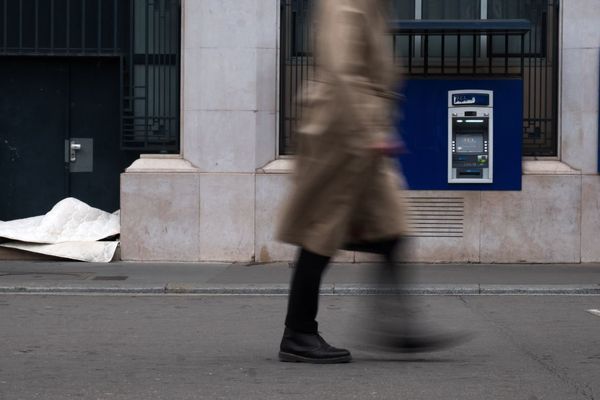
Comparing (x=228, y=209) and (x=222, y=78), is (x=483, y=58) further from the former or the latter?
(x=228, y=209)

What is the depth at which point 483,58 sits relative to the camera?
42.1ft

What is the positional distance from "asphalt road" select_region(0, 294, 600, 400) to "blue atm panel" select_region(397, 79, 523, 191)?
3647mm

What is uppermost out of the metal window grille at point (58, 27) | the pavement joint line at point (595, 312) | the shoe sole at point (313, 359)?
the metal window grille at point (58, 27)

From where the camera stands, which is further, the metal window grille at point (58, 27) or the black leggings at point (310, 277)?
the metal window grille at point (58, 27)

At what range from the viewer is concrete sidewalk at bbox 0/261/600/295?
10188mm

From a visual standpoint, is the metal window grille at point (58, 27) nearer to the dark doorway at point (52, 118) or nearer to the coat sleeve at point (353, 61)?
the dark doorway at point (52, 118)

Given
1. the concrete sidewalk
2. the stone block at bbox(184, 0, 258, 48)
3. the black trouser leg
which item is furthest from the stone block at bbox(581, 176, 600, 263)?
the black trouser leg

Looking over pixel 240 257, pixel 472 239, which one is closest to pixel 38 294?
pixel 240 257

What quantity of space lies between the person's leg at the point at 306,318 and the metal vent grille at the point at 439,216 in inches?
280

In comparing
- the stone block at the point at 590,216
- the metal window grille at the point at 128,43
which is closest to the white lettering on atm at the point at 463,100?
the stone block at the point at 590,216

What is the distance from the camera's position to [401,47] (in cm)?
1295

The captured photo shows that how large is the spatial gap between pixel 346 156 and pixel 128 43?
8.41 meters

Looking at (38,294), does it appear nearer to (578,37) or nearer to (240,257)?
(240,257)

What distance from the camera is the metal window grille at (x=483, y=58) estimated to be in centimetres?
1282
